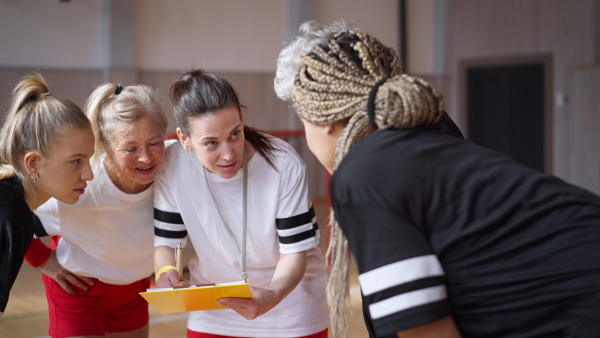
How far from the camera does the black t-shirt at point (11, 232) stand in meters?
1.98

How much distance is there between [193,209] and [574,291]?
1.44m

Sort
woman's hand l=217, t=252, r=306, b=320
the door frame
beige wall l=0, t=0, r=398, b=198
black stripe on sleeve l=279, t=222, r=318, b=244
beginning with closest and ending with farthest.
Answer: woman's hand l=217, t=252, r=306, b=320, black stripe on sleeve l=279, t=222, r=318, b=244, beige wall l=0, t=0, r=398, b=198, the door frame

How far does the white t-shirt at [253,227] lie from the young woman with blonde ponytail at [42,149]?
0.32m

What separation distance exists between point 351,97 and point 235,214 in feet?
3.53

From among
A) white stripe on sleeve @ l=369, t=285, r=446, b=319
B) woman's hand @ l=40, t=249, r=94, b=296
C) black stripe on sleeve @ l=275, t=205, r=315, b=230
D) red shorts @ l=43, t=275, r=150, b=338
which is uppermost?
white stripe on sleeve @ l=369, t=285, r=446, b=319

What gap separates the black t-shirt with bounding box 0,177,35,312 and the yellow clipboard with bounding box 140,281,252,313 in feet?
1.47

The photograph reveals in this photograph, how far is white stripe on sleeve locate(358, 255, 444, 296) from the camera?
3.95ft

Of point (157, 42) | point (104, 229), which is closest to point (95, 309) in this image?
point (104, 229)

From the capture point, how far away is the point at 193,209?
2.35 m

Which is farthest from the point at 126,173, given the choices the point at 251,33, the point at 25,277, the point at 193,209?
the point at 251,33

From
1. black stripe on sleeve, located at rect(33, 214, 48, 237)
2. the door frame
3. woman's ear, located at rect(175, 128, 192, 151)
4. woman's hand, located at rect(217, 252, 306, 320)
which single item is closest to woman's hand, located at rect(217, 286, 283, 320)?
woman's hand, located at rect(217, 252, 306, 320)

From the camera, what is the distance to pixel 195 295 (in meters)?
1.94

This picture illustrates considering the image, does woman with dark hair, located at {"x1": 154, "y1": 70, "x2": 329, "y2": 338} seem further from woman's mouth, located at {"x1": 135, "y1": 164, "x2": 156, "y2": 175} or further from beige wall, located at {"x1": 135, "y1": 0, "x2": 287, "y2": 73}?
beige wall, located at {"x1": 135, "y1": 0, "x2": 287, "y2": 73}

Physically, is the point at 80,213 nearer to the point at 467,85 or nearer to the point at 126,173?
the point at 126,173
